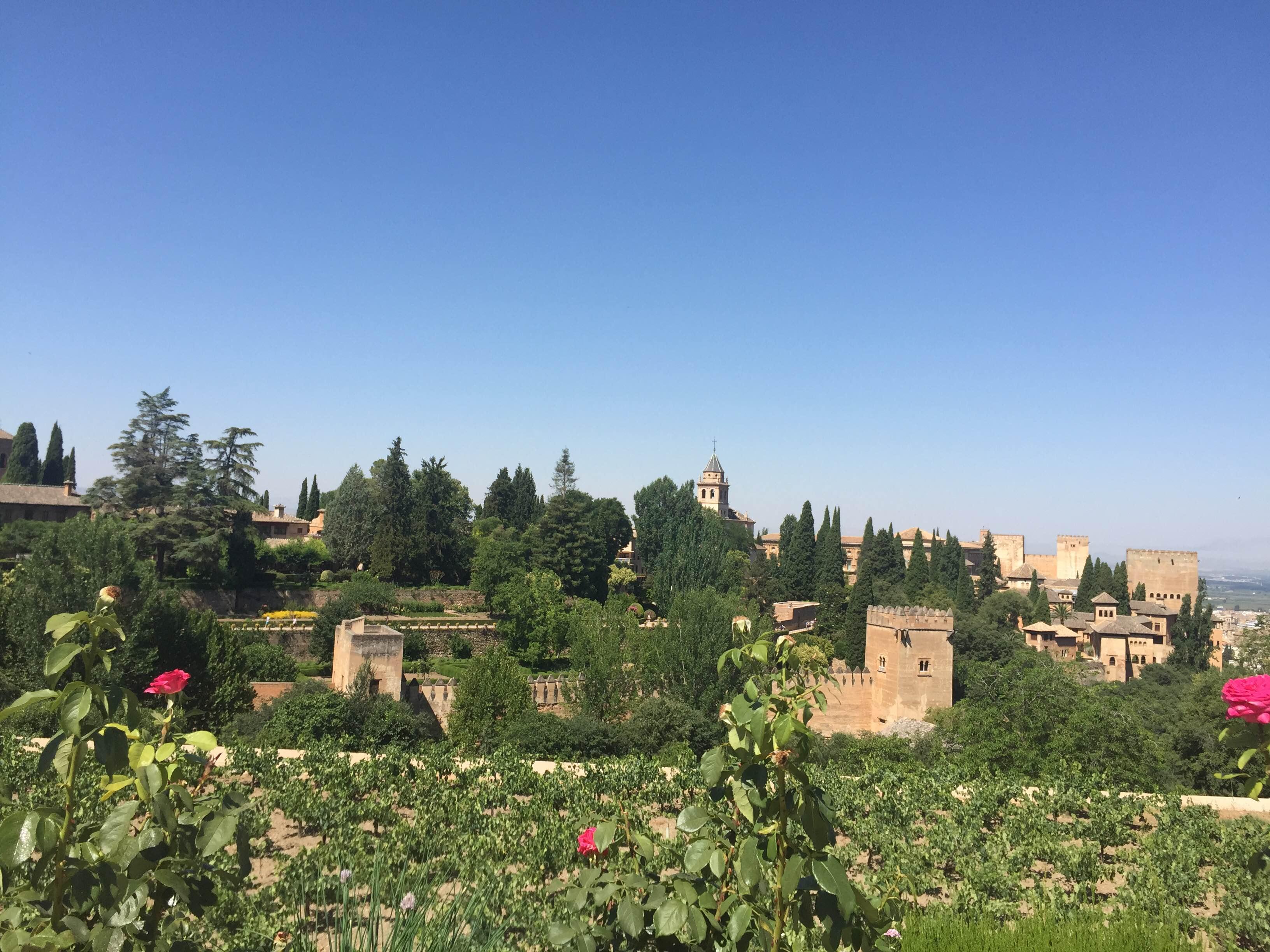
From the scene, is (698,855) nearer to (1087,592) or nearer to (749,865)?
(749,865)

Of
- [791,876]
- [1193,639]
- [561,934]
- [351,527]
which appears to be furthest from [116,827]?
[1193,639]

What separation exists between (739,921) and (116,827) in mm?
1639

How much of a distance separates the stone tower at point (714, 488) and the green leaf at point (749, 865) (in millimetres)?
82317

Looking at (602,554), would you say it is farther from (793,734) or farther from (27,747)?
(793,734)

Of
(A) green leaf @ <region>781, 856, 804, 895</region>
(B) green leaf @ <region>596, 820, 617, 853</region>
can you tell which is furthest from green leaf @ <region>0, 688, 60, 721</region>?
(A) green leaf @ <region>781, 856, 804, 895</region>

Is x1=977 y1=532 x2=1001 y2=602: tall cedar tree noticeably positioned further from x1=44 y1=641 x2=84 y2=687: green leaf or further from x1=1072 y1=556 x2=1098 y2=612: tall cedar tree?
x1=44 y1=641 x2=84 y2=687: green leaf

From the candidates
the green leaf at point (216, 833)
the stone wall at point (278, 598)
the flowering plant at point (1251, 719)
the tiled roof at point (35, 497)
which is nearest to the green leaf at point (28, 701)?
the green leaf at point (216, 833)

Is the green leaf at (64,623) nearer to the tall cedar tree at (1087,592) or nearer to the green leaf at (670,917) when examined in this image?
the green leaf at (670,917)

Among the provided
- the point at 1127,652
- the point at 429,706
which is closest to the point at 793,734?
the point at 429,706

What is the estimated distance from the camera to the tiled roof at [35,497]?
4022 centimetres

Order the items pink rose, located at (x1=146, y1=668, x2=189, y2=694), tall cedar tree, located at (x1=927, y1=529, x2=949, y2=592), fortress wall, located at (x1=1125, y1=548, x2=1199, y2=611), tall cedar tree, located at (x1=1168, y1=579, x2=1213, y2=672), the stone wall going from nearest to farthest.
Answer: pink rose, located at (x1=146, y1=668, x2=189, y2=694)
the stone wall
tall cedar tree, located at (x1=1168, y1=579, x2=1213, y2=672)
tall cedar tree, located at (x1=927, y1=529, x2=949, y2=592)
fortress wall, located at (x1=1125, y1=548, x2=1199, y2=611)

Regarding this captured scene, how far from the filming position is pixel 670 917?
2383mm

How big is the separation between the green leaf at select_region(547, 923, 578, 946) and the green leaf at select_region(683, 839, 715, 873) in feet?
1.33

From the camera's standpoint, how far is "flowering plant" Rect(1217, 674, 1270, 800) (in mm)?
2762
